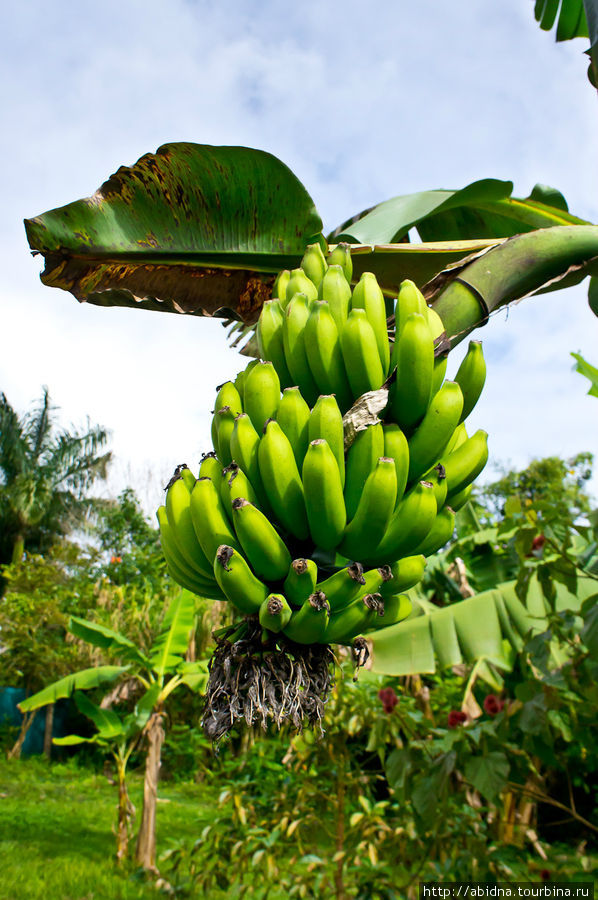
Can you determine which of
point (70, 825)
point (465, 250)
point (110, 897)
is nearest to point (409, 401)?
point (465, 250)

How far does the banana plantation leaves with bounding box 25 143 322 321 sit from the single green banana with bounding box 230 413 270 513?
543 millimetres

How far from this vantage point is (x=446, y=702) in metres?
4.71

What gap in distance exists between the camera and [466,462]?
3.85ft

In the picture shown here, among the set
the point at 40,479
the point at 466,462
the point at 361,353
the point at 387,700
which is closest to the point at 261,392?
the point at 361,353

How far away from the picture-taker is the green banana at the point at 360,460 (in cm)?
101

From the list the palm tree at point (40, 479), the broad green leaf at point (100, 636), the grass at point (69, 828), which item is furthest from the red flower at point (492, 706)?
the palm tree at point (40, 479)

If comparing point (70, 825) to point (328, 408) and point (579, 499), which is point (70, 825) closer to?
point (328, 408)

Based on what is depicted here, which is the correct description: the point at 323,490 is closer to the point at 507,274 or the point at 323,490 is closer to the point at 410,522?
the point at 410,522

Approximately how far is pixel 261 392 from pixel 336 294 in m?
0.26

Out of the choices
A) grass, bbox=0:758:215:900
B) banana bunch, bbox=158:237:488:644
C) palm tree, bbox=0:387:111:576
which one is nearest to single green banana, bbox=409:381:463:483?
banana bunch, bbox=158:237:488:644

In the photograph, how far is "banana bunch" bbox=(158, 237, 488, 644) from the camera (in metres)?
0.95

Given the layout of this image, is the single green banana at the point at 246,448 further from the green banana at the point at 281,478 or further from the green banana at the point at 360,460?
the green banana at the point at 360,460

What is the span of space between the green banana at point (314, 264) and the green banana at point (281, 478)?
452mm

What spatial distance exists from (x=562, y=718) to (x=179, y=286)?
2.87 m
